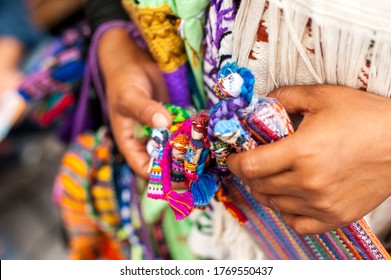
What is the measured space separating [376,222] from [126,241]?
539 millimetres

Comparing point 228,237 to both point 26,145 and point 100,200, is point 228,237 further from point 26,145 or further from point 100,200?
point 26,145

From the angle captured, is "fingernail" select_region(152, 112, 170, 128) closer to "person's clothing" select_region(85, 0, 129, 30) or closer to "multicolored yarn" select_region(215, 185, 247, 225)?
"multicolored yarn" select_region(215, 185, 247, 225)

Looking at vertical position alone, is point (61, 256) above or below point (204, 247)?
below

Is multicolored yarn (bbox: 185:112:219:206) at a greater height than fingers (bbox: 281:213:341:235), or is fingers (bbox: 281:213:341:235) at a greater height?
multicolored yarn (bbox: 185:112:219:206)

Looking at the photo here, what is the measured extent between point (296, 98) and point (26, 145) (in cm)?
133

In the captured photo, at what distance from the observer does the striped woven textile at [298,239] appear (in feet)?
1.57

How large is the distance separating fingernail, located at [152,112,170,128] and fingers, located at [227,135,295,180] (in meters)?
0.13

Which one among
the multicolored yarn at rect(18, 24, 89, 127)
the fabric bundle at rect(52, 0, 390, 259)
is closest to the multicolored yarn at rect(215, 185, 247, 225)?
the fabric bundle at rect(52, 0, 390, 259)

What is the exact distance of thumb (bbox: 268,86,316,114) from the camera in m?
0.42

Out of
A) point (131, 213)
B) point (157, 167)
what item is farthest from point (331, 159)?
point (131, 213)

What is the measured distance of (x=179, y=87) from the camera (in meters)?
0.58
